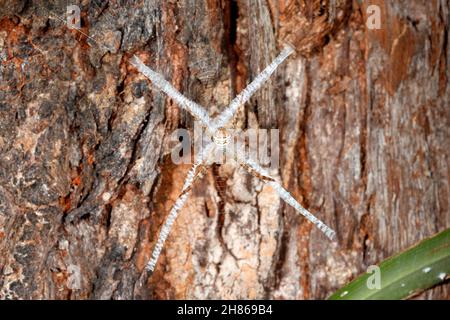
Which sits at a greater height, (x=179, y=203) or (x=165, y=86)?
(x=165, y=86)

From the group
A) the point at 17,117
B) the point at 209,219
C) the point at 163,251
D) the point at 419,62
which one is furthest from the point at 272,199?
the point at 17,117

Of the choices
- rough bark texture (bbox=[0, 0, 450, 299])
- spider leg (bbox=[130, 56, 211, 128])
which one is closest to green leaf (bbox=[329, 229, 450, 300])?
rough bark texture (bbox=[0, 0, 450, 299])

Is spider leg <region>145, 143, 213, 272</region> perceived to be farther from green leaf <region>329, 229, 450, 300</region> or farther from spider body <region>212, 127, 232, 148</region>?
green leaf <region>329, 229, 450, 300</region>

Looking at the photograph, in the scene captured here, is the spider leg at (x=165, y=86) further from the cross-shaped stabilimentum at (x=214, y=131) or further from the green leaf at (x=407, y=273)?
the green leaf at (x=407, y=273)

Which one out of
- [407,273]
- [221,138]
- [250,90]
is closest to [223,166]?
[221,138]

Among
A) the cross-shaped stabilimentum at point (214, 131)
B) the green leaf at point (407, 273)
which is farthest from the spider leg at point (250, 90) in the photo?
the green leaf at point (407, 273)

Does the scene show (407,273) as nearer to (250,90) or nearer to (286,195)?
(286,195)
